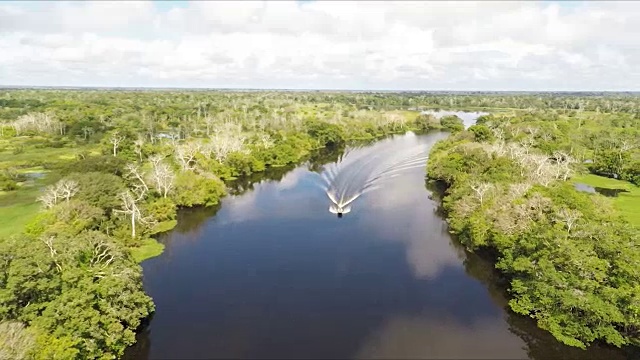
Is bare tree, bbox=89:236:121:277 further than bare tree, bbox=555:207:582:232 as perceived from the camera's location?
No

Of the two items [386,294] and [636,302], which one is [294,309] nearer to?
[386,294]

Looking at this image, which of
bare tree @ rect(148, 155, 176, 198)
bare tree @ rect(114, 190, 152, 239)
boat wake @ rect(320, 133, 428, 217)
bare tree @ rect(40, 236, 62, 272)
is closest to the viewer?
bare tree @ rect(40, 236, 62, 272)

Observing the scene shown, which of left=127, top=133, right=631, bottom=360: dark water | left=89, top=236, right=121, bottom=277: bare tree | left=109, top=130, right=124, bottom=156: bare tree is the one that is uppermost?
left=109, top=130, right=124, bottom=156: bare tree

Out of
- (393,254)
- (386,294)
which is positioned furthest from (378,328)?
(393,254)

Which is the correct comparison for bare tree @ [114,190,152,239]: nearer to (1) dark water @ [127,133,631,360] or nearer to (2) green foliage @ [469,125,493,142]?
(1) dark water @ [127,133,631,360]

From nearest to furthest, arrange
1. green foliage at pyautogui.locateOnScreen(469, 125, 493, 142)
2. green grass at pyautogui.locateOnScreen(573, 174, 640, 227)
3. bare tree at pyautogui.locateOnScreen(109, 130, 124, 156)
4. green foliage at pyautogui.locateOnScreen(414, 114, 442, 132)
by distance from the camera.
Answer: green grass at pyautogui.locateOnScreen(573, 174, 640, 227)
bare tree at pyautogui.locateOnScreen(109, 130, 124, 156)
green foliage at pyautogui.locateOnScreen(469, 125, 493, 142)
green foliage at pyautogui.locateOnScreen(414, 114, 442, 132)

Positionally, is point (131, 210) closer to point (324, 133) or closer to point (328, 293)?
point (328, 293)

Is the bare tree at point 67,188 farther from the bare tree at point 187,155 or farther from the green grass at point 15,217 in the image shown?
the bare tree at point 187,155

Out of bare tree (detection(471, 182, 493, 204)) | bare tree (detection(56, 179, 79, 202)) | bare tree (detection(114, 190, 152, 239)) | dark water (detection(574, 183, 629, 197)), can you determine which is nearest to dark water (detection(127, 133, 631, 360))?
bare tree (detection(114, 190, 152, 239))
